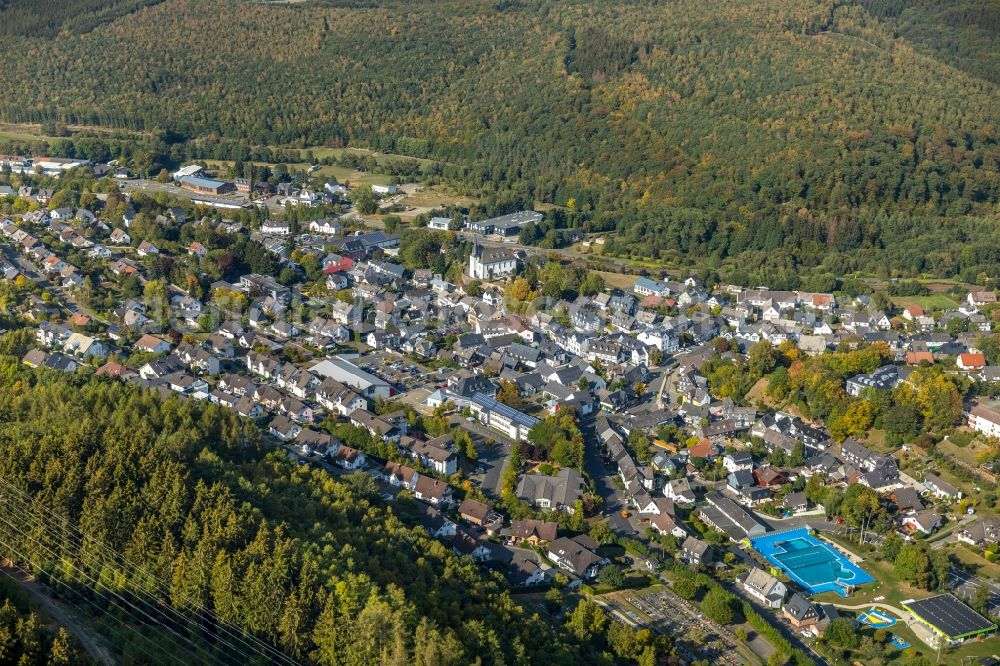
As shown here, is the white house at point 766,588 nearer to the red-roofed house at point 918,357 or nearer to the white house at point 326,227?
the red-roofed house at point 918,357

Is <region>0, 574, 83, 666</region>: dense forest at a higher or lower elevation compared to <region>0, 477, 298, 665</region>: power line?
higher

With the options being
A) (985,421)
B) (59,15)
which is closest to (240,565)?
(985,421)

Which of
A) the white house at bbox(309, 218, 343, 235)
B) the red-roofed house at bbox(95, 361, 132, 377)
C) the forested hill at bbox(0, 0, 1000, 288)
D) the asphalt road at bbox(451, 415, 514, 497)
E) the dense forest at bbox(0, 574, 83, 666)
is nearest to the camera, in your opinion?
the dense forest at bbox(0, 574, 83, 666)

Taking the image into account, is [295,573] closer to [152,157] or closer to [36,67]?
[152,157]

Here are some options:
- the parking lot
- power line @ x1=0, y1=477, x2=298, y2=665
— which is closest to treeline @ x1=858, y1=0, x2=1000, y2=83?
the parking lot

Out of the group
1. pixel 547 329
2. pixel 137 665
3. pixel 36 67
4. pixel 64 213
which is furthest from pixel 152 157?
pixel 137 665

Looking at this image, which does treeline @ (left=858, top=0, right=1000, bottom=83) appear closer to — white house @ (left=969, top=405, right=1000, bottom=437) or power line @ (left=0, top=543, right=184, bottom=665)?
white house @ (left=969, top=405, right=1000, bottom=437)

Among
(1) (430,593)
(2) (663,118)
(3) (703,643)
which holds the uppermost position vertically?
(2) (663,118)
